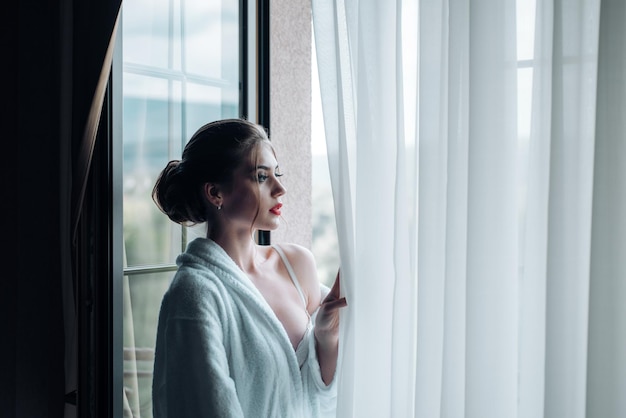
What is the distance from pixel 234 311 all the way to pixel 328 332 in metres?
0.20

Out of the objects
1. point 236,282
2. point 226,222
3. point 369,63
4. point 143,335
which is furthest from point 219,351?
point 369,63

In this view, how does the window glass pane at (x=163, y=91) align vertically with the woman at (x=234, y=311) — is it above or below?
above

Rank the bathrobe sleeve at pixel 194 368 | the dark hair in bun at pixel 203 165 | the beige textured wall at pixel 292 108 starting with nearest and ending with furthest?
the bathrobe sleeve at pixel 194 368 → the dark hair in bun at pixel 203 165 → the beige textured wall at pixel 292 108

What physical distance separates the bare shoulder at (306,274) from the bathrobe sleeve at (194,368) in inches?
10.5

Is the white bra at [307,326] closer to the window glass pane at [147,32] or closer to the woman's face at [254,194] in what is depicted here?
the woman's face at [254,194]

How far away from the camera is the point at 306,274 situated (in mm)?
1334

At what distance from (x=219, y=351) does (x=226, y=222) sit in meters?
0.28

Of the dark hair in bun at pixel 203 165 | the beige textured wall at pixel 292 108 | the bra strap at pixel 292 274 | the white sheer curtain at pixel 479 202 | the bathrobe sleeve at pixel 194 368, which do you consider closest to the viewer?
the white sheer curtain at pixel 479 202

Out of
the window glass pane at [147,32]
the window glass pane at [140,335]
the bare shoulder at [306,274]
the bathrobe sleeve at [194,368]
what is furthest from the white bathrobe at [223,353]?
the window glass pane at [147,32]

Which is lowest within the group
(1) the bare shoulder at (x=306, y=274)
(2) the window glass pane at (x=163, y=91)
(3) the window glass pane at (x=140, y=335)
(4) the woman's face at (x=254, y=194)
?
(3) the window glass pane at (x=140, y=335)

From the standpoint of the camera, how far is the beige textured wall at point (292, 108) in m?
1.79

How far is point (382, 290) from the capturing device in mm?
1056
